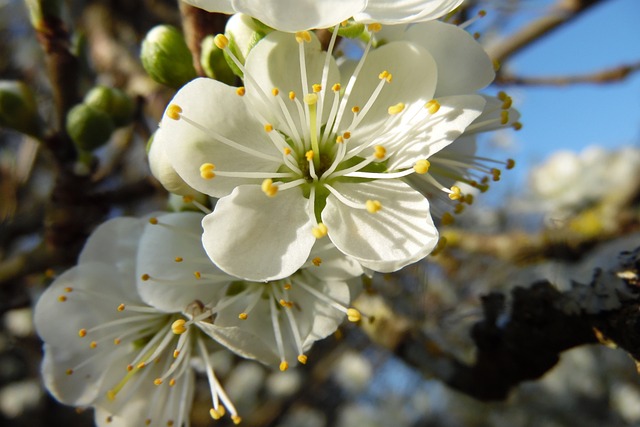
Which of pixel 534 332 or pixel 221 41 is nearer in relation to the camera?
pixel 221 41

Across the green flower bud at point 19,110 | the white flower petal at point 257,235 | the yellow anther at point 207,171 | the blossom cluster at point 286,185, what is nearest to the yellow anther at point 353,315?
the blossom cluster at point 286,185

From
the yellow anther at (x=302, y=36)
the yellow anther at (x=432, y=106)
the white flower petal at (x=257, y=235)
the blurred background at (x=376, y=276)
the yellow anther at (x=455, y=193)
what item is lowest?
the blurred background at (x=376, y=276)

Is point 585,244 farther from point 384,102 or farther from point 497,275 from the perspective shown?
point 384,102

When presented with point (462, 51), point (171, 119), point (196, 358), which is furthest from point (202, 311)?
point (462, 51)

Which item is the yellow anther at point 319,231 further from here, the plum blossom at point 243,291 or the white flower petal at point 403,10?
the white flower petal at point 403,10

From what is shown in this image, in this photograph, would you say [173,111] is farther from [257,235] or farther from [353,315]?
[353,315]

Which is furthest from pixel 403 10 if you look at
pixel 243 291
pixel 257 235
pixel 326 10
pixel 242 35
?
pixel 243 291

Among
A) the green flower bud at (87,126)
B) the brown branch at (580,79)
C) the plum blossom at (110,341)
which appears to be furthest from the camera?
the brown branch at (580,79)
